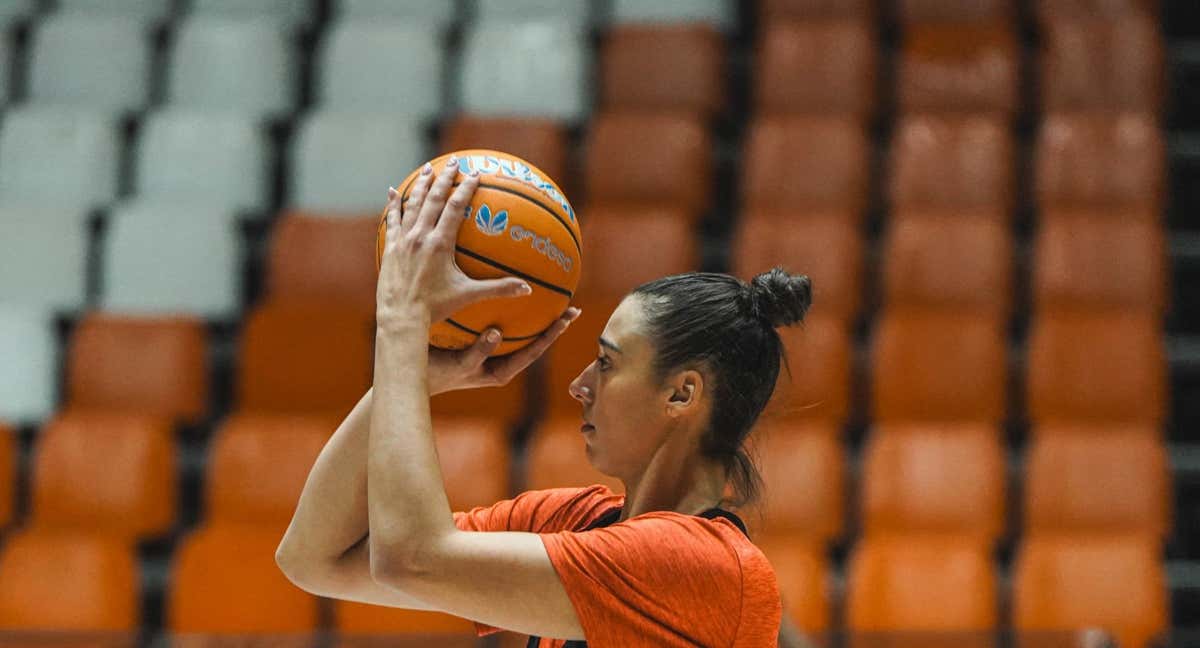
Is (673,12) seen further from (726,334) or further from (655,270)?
(726,334)

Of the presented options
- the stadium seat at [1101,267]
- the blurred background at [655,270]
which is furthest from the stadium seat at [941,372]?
the stadium seat at [1101,267]

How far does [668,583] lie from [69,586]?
246 cm

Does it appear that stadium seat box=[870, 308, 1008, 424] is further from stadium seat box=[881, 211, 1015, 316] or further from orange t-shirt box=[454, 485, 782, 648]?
orange t-shirt box=[454, 485, 782, 648]

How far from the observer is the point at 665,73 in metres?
4.80

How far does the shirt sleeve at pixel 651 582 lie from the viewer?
57.3 inches

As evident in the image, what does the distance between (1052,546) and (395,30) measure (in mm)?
2743

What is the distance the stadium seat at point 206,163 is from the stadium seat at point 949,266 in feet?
6.53

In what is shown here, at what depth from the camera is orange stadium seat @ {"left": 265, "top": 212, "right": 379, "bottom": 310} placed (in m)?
4.31

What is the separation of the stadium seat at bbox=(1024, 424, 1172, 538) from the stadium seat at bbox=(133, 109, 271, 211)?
252 centimetres

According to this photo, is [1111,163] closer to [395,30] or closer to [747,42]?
[747,42]

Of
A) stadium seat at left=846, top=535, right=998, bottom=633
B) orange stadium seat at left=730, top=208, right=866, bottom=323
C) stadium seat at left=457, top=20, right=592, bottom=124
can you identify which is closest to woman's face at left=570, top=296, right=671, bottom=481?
stadium seat at left=846, top=535, right=998, bottom=633

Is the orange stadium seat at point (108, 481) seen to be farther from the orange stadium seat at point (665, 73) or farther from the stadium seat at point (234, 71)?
the orange stadium seat at point (665, 73)

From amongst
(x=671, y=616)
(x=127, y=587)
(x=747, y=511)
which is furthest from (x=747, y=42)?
(x=671, y=616)

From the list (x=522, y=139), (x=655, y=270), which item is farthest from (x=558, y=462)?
(x=522, y=139)
